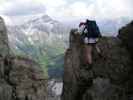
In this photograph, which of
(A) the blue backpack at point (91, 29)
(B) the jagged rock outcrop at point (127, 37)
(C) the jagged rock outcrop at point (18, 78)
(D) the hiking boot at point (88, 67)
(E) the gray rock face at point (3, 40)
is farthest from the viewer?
(E) the gray rock face at point (3, 40)

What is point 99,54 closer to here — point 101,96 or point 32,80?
point 101,96

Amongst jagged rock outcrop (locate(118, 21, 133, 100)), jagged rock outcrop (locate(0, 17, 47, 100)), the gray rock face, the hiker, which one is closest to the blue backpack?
the hiker

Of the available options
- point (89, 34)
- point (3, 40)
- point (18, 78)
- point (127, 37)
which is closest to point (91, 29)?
point (89, 34)

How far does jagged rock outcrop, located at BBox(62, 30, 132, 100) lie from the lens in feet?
126

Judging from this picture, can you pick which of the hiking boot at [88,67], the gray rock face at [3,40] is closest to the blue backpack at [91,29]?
the hiking boot at [88,67]

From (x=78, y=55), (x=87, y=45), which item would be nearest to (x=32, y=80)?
(x=78, y=55)

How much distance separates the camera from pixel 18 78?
10169 cm

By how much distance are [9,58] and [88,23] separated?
65.9 meters

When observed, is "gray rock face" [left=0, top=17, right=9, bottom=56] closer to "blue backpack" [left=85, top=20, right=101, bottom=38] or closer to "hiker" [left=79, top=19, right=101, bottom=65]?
"hiker" [left=79, top=19, right=101, bottom=65]

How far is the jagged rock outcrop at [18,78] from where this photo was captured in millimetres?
96500

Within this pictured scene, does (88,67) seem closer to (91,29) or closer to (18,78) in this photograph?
(91,29)

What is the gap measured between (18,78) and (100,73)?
61.9 metres

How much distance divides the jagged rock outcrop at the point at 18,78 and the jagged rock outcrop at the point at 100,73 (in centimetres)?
4819

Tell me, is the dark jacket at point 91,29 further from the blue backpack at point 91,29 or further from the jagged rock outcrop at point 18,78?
the jagged rock outcrop at point 18,78
